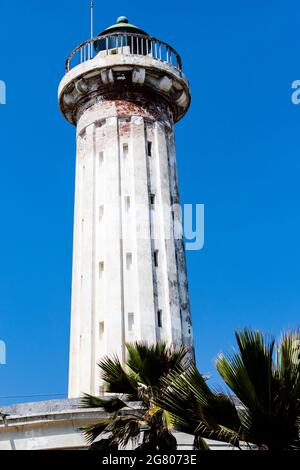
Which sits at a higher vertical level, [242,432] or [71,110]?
[71,110]

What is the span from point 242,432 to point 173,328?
62.5 ft

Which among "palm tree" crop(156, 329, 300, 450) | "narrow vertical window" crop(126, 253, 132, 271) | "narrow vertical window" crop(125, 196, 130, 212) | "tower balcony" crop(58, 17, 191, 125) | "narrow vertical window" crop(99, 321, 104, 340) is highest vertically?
"tower balcony" crop(58, 17, 191, 125)

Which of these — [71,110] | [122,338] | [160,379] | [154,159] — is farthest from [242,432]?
[71,110]

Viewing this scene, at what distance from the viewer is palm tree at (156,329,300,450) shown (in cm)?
1050

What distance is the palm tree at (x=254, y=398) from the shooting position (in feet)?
34.4

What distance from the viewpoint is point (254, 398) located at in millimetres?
10578

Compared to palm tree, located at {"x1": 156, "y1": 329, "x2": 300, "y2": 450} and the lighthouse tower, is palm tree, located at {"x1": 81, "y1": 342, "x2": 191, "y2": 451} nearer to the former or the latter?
palm tree, located at {"x1": 156, "y1": 329, "x2": 300, "y2": 450}

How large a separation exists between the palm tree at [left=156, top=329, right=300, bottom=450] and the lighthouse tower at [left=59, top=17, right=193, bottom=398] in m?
17.1

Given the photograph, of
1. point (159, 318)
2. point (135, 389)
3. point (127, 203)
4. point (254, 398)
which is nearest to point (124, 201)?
point (127, 203)

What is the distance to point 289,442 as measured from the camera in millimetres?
10508

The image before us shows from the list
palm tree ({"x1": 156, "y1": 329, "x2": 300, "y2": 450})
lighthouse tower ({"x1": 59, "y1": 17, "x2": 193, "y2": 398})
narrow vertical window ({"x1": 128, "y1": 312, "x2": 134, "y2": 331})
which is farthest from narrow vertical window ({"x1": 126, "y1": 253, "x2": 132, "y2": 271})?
palm tree ({"x1": 156, "y1": 329, "x2": 300, "y2": 450})

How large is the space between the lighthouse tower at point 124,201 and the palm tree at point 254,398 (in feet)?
56.2

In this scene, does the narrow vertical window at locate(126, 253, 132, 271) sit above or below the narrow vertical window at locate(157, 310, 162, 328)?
above
